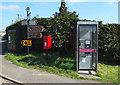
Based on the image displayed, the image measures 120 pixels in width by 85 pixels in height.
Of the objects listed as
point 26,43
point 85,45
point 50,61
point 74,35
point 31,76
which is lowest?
point 31,76

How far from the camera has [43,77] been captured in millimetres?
6117

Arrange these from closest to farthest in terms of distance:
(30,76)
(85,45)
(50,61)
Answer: (30,76) < (85,45) < (50,61)

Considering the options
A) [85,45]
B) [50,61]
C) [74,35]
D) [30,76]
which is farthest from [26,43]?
[85,45]

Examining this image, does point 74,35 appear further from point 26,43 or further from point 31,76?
point 31,76

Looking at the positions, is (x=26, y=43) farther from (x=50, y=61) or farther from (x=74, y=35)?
(x=74, y=35)

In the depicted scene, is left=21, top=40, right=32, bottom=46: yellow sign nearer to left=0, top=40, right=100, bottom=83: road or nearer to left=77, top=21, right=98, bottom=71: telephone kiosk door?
left=0, top=40, right=100, bottom=83: road

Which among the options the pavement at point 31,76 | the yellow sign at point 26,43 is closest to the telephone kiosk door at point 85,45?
the pavement at point 31,76

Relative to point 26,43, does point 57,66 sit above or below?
below

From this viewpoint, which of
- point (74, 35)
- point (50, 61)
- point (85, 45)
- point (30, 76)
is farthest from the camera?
point (74, 35)

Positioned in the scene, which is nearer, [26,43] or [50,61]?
Result: [50,61]

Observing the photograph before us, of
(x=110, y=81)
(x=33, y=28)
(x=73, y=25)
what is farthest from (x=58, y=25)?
(x=110, y=81)

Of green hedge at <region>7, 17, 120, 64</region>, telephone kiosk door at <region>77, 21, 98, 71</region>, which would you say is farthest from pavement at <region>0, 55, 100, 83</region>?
green hedge at <region>7, 17, 120, 64</region>

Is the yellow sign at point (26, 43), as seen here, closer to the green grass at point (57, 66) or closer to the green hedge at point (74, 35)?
the green grass at point (57, 66)

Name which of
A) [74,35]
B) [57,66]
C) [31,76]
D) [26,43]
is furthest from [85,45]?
[26,43]
